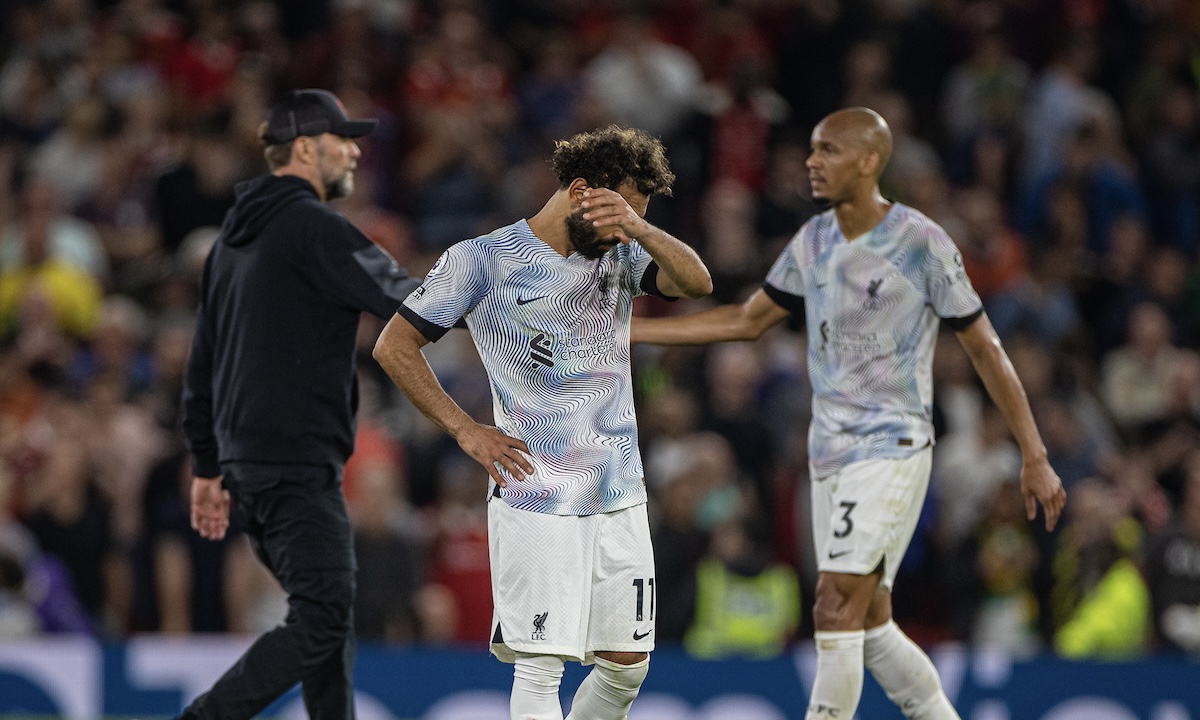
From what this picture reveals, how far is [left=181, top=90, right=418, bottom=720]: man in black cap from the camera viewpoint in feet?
20.9

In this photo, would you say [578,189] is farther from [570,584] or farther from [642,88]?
[642,88]

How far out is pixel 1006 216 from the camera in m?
14.2

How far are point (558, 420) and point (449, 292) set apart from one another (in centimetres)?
59

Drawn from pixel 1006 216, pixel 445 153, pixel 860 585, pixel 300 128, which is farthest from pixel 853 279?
pixel 1006 216

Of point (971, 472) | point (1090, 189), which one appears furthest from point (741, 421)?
point (1090, 189)

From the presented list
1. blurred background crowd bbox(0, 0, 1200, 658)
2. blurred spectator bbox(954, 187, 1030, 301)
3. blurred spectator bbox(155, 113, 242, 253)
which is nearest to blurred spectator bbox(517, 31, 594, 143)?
blurred background crowd bbox(0, 0, 1200, 658)

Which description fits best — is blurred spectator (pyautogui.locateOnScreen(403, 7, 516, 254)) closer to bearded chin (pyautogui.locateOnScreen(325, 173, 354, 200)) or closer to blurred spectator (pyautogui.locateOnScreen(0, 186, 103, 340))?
blurred spectator (pyautogui.locateOnScreen(0, 186, 103, 340))

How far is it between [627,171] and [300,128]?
1.71 metres

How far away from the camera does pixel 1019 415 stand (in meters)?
6.64

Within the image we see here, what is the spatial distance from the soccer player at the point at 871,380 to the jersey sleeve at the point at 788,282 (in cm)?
6

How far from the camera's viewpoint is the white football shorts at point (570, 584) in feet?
19.0

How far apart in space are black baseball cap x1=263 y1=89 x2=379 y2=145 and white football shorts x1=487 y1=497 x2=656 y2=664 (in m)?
1.88

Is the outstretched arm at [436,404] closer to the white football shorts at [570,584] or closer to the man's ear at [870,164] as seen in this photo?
the white football shorts at [570,584]

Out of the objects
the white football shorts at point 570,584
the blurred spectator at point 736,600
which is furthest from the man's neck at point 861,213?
the blurred spectator at point 736,600
